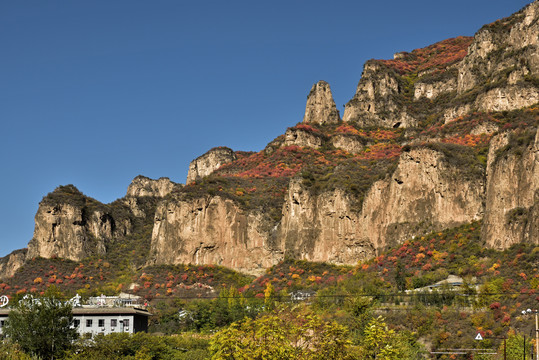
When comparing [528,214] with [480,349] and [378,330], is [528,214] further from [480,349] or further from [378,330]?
[378,330]

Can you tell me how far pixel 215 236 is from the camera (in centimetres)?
16425

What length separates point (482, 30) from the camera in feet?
600

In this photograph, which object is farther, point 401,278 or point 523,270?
point 401,278

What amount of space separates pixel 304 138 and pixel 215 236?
137ft

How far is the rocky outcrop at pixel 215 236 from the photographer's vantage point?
160 metres

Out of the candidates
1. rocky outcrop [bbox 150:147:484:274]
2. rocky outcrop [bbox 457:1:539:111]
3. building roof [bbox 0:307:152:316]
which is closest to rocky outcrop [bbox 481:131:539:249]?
rocky outcrop [bbox 150:147:484:274]

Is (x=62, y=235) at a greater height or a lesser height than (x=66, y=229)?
lesser

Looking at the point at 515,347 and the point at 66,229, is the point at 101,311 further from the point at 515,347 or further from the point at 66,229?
the point at 66,229

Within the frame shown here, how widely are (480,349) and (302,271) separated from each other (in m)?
65.5

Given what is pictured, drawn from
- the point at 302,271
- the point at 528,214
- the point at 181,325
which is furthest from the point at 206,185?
the point at 528,214

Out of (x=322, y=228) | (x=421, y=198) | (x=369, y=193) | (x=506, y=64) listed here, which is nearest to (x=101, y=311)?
(x=421, y=198)

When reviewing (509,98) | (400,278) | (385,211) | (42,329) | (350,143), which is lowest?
(42,329)

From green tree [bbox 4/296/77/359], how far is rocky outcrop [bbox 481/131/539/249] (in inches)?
2369

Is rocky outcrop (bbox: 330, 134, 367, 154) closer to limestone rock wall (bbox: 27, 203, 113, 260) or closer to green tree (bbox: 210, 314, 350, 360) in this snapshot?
limestone rock wall (bbox: 27, 203, 113, 260)
